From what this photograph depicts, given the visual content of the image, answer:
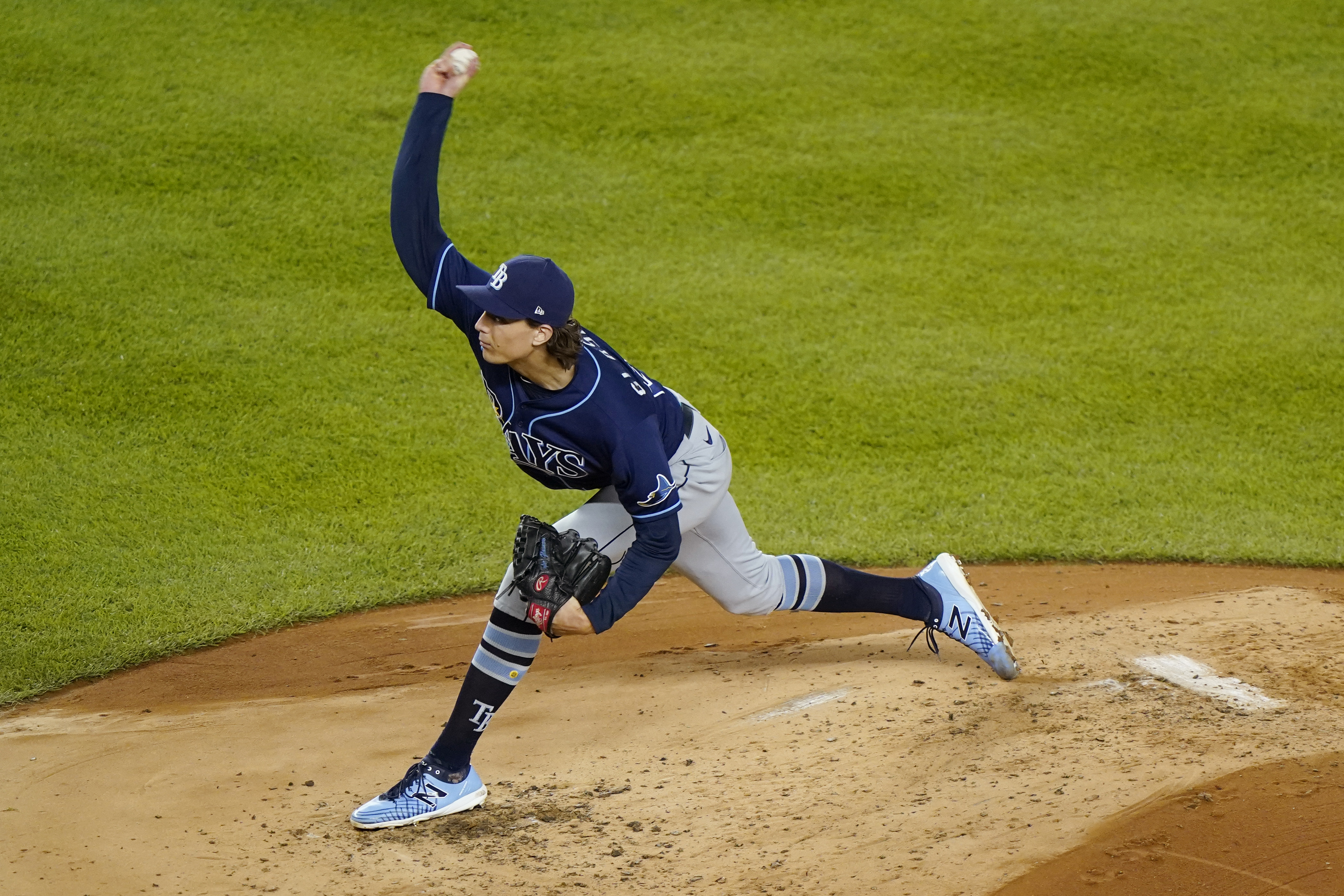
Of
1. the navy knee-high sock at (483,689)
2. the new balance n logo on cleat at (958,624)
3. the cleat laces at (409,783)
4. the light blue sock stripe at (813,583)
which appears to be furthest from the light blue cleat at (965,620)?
the cleat laces at (409,783)

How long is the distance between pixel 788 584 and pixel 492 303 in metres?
1.42

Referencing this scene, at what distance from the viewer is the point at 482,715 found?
3.46 m

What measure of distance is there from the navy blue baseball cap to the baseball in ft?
2.17

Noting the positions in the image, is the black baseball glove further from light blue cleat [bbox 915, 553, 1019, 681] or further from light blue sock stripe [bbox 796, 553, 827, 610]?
light blue cleat [bbox 915, 553, 1019, 681]

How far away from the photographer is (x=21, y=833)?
11.0 ft

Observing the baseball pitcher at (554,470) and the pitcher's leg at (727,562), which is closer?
the baseball pitcher at (554,470)

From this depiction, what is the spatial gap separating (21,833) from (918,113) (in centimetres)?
788

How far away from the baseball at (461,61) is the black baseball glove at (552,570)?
1298 millimetres

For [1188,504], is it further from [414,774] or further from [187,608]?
[187,608]

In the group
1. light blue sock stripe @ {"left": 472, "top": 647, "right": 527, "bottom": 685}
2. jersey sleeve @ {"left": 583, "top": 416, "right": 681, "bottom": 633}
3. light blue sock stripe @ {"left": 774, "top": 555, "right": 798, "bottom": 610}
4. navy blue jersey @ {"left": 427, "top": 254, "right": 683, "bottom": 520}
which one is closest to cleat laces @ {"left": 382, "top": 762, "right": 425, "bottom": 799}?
light blue sock stripe @ {"left": 472, "top": 647, "right": 527, "bottom": 685}

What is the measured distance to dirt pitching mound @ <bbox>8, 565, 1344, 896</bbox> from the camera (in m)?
3.12

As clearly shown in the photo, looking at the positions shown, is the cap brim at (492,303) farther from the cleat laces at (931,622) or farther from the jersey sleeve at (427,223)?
the cleat laces at (931,622)

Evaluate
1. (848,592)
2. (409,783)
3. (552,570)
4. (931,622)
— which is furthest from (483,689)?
(931,622)

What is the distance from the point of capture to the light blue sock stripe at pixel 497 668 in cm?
344
